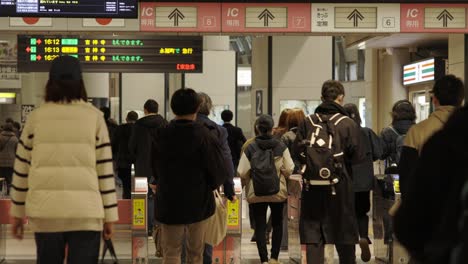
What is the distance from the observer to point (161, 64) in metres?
11.7

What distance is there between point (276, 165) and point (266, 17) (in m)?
2.55

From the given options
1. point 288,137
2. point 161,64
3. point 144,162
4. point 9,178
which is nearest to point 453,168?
point 288,137

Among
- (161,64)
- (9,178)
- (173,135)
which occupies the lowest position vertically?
(9,178)

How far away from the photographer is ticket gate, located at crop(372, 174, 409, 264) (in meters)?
8.33

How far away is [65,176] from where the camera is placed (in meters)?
4.48

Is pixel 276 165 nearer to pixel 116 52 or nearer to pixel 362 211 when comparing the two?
pixel 362 211

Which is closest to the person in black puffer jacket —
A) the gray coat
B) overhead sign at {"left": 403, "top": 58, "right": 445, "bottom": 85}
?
overhead sign at {"left": 403, "top": 58, "right": 445, "bottom": 85}

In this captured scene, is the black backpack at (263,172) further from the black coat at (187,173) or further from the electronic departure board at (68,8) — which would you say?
the electronic departure board at (68,8)

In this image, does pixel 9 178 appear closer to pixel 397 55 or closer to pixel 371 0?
pixel 371 0

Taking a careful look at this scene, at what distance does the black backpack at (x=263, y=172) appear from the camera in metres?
7.95

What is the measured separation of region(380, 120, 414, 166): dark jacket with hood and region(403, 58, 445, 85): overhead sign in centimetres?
635

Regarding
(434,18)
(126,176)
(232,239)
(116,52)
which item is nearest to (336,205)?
(232,239)

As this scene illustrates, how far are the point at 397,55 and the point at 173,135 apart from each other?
40.9 feet

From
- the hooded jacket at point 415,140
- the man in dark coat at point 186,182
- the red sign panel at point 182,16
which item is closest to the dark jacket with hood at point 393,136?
the red sign panel at point 182,16
